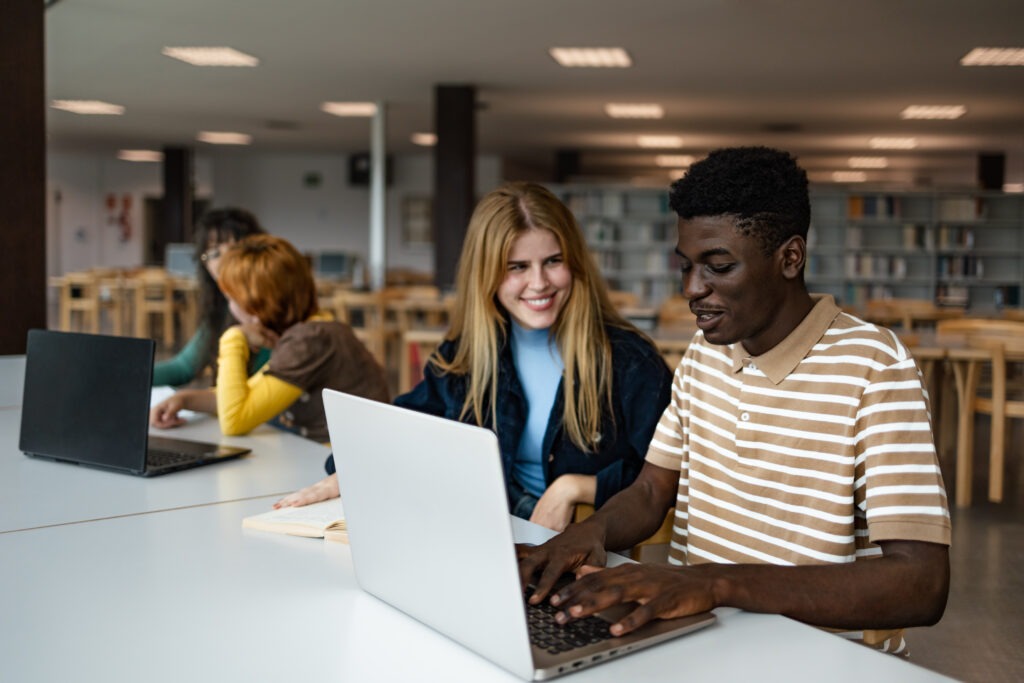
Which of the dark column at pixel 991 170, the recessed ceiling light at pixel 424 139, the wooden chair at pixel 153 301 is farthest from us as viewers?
the recessed ceiling light at pixel 424 139

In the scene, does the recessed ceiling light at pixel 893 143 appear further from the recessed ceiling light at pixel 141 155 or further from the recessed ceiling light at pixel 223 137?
the recessed ceiling light at pixel 141 155

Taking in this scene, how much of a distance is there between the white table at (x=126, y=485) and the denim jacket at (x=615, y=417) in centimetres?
36

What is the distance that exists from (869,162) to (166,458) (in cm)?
1397

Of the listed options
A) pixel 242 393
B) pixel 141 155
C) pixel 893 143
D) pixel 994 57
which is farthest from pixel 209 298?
pixel 141 155

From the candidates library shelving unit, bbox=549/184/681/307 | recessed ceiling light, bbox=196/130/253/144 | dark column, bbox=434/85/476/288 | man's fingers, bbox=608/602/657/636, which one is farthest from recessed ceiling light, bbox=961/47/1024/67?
recessed ceiling light, bbox=196/130/253/144

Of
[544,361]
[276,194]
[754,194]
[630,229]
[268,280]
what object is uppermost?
[276,194]

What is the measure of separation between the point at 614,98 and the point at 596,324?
7.92 meters

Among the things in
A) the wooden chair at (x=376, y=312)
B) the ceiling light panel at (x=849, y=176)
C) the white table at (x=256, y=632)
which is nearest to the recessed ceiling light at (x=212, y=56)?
the wooden chair at (x=376, y=312)

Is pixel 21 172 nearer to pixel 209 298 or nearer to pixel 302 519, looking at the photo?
pixel 209 298

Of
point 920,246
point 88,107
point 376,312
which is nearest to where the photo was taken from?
point 376,312

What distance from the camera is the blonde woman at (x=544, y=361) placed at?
6.19 feet

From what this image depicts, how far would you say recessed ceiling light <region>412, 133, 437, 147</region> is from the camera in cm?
1295

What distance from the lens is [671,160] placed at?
14.7m

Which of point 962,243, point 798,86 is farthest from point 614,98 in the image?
point 962,243
